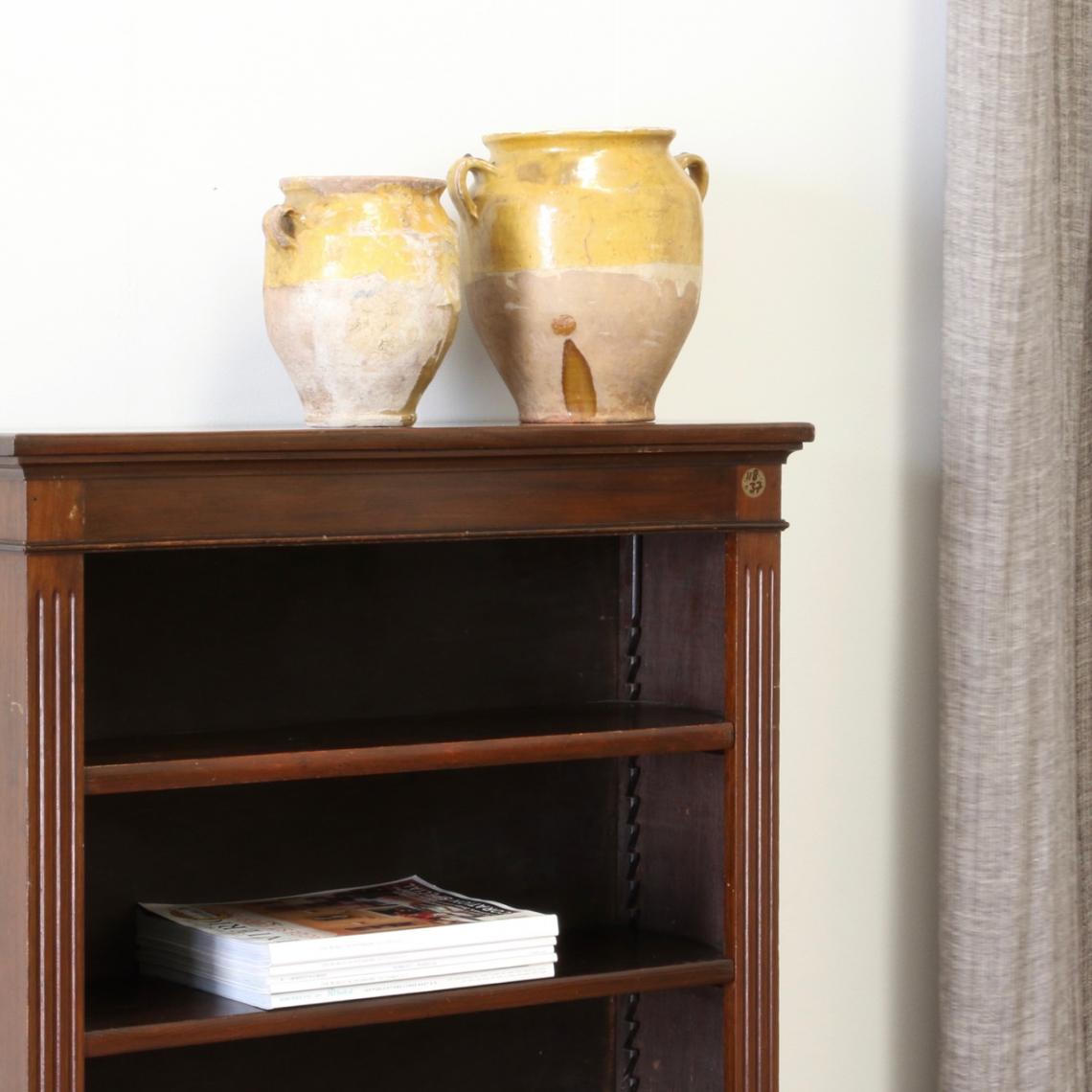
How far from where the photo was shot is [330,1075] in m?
1.90

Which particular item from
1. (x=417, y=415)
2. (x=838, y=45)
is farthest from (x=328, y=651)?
(x=838, y=45)

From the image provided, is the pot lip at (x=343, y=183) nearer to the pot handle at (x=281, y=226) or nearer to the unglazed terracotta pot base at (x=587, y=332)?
the pot handle at (x=281, y=226)

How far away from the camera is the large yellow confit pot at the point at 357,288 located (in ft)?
A: 5.34

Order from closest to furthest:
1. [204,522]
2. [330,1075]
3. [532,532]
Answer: [204,522], [532,532], [330,1075]

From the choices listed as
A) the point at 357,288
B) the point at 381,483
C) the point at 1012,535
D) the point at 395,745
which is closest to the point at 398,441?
the point at 381,483

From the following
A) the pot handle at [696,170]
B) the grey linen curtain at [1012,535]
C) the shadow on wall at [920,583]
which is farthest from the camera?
the shadow on wall at [920,583]

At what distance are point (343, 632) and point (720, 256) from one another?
0.72 metres

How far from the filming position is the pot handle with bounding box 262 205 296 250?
1.64 m

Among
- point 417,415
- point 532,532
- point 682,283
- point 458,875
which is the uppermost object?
point 682,283

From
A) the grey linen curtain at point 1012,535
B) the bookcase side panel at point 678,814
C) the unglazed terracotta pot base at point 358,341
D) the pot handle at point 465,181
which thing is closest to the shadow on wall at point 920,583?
the grey linen curtain at point 1012,535

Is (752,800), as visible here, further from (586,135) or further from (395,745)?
(586,135)

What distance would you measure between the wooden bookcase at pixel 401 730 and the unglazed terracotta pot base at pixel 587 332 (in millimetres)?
123

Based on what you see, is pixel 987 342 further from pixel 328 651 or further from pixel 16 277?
pixel 16 277

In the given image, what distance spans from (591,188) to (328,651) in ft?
1.89
